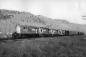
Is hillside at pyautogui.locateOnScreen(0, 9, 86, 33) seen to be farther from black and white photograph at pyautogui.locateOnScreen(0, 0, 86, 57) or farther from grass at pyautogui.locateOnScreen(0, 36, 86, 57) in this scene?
grass at pyautogui.locateOnScreen(0, 36, 86, 57)

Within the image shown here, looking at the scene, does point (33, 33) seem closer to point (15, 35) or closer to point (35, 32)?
point (35, 32)

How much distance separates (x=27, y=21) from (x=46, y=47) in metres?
0.34

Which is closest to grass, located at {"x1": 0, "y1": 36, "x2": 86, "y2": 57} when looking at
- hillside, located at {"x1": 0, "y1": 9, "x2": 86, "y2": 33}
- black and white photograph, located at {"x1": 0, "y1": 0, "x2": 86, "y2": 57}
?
black and white photograph, located at {"x1": 0, "y1": 0, "x2": 86, "y2": 57}

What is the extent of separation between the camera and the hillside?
1.30 m

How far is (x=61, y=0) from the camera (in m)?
1.68

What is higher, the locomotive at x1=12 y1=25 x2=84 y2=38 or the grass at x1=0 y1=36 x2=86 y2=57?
the locomotive at x1=12 y1=25 x2=84 y2=38

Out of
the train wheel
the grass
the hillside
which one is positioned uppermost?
the hillside

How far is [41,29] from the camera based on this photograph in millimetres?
1363

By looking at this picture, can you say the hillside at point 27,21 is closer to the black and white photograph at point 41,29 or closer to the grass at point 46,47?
the black and white photograph at point 41,29

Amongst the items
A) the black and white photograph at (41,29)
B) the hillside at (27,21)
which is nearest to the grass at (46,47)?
the black and white photograph at (41,29)

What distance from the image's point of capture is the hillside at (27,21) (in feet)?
4.25

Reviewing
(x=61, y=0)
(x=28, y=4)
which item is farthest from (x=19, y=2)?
(x=61, y=0)

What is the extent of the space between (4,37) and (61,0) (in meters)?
0.88

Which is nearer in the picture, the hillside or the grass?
the grass
